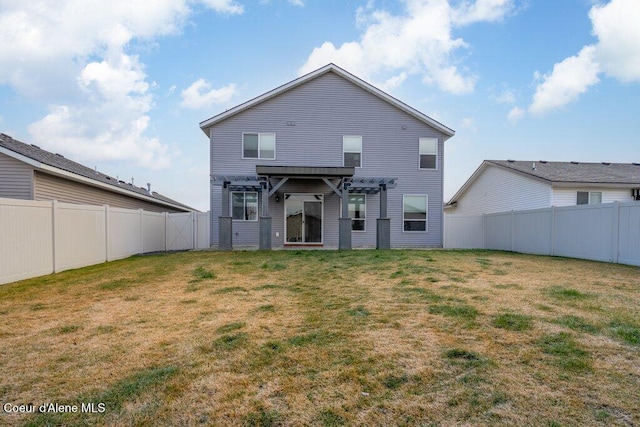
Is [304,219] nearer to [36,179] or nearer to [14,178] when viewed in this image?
[36,179]

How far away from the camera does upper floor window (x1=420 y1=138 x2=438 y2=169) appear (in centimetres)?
1677

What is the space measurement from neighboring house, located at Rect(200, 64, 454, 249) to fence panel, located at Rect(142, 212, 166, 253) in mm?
2462

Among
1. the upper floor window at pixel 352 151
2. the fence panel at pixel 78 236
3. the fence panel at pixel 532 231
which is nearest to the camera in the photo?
the fence panel at pixel 78 236

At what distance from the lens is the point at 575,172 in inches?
715

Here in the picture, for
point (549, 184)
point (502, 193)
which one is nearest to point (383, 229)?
point (549, 184)

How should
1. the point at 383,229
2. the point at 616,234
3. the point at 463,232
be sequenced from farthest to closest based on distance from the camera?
the point at 463,232 → the point at 383,229 → the point at 616,234

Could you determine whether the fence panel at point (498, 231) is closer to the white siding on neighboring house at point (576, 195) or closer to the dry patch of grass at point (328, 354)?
the white siding on neighboring house at point (576, 195)

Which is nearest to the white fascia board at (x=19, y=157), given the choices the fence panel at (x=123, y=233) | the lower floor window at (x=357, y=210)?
the fence panel at (x=123, y=233)

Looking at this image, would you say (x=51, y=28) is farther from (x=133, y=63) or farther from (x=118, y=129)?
(x=118, y=129)

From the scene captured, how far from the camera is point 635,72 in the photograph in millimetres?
13867

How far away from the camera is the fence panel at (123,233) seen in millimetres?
11398

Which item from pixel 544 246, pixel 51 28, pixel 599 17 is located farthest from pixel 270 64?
pixel 544 246

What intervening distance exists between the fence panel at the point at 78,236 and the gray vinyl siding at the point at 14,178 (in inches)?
85.3

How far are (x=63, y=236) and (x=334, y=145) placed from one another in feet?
36.5
